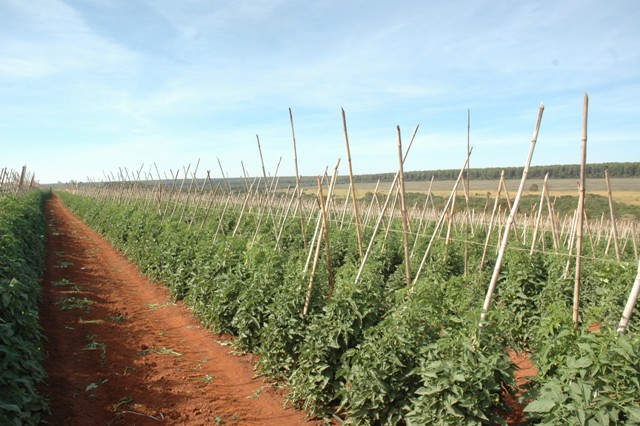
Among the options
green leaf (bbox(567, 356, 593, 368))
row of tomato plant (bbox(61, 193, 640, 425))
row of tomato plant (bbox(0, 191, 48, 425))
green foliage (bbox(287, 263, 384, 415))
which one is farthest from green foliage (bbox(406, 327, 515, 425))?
row of tomato plant (bbox(0, 191, 48, 425))

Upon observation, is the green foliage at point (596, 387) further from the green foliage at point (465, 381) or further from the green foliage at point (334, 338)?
the green foliage at point (334, 338)

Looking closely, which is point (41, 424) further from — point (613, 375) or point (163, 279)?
point (163, 279)

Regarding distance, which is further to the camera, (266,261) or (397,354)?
(266,261)

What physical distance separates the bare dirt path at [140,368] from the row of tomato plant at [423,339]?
0.38 m

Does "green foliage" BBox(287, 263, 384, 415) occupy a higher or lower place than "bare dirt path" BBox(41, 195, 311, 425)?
higher

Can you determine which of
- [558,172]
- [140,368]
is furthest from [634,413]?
[558,172]

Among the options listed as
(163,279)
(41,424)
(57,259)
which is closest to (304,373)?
(41,424)

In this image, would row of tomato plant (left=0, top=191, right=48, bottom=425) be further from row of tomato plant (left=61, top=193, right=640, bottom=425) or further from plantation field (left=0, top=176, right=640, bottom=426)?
row of tomato plant (left=61, top=193, right=640, bottom=425)

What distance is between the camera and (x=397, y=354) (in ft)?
13.3

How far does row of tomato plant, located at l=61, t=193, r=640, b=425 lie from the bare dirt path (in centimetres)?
38

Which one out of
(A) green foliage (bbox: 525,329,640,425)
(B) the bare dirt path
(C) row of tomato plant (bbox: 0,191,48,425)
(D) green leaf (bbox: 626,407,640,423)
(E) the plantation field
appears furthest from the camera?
(B) the bare dirt path

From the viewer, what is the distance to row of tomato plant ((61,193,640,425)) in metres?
3.12

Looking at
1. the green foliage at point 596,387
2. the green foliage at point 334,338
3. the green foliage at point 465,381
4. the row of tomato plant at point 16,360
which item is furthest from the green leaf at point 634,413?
the row of tomato plant at point 16,360

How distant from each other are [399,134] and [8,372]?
4607 millimetres
